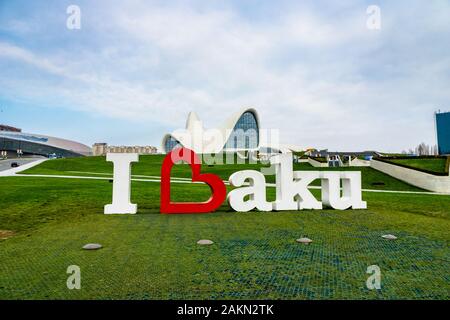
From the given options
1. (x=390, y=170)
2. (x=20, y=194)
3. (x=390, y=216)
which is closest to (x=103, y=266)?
(x=390, y=216)

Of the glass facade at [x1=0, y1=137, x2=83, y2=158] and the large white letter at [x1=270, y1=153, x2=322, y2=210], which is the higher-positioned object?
the glass facade at [x1=0, y1=137, x2=83, y2=158]

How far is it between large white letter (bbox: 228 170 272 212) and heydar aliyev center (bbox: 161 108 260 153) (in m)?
64.0

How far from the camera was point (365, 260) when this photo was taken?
4.84 m

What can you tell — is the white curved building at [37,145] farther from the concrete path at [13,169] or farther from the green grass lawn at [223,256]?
the green grass lawn at [223,256]

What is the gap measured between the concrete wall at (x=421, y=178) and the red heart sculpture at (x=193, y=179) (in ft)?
58.4

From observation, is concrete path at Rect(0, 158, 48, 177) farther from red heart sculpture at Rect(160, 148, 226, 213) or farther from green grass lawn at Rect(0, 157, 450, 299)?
green grass lawn at Rect(0, 157, 450, 299)

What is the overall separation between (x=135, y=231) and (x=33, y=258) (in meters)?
2.36

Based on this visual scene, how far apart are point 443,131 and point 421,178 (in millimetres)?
82799

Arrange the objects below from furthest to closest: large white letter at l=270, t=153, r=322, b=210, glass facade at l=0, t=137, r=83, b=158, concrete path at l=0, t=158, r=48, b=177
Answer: glass facade at l=0, t=137, r=83, b=158 < concrete path at l=0, t=158, r=48, b=177 < large white letter at l=270, t=153, r=322, b=210

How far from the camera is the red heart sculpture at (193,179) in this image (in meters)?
9.69

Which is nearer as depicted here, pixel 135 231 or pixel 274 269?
pixel 274 269

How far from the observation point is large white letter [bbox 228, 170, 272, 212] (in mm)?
9977

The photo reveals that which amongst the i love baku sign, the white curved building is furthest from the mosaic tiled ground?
the white curved building
